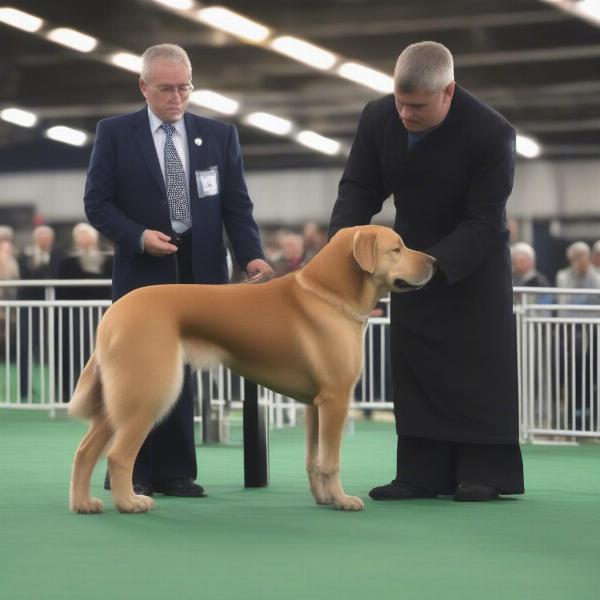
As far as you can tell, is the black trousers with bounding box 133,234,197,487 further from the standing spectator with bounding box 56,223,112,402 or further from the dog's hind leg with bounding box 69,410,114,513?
the standing spectator with bounding box 56,223,112,402

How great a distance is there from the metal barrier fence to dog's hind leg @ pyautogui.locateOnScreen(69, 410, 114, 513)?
244 centimetres

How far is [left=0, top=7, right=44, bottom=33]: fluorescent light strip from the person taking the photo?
16.4 m

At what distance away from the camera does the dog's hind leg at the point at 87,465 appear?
524 cm

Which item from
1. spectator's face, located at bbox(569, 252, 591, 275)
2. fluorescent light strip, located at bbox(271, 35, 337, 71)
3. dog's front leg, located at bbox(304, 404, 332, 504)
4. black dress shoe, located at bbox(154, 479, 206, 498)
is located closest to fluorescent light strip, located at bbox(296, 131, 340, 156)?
fluorescent light strip, located at bbox(271, 35, 337, 71)

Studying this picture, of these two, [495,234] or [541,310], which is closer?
[495,234]

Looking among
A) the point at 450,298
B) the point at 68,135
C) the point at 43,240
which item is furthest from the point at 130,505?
the point at 68,135

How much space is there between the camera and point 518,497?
5.96m

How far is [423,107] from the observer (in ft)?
17.7

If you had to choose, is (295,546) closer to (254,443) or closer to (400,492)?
(400,492)

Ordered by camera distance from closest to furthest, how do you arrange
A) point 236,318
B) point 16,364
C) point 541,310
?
point 236,318, point 541,310, point 16,364

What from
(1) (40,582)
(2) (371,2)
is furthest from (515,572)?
(2) (371,2)

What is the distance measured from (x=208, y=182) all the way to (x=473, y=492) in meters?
1.69

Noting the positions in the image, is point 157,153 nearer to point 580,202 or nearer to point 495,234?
point 495,234

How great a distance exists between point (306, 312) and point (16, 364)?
6.98m
